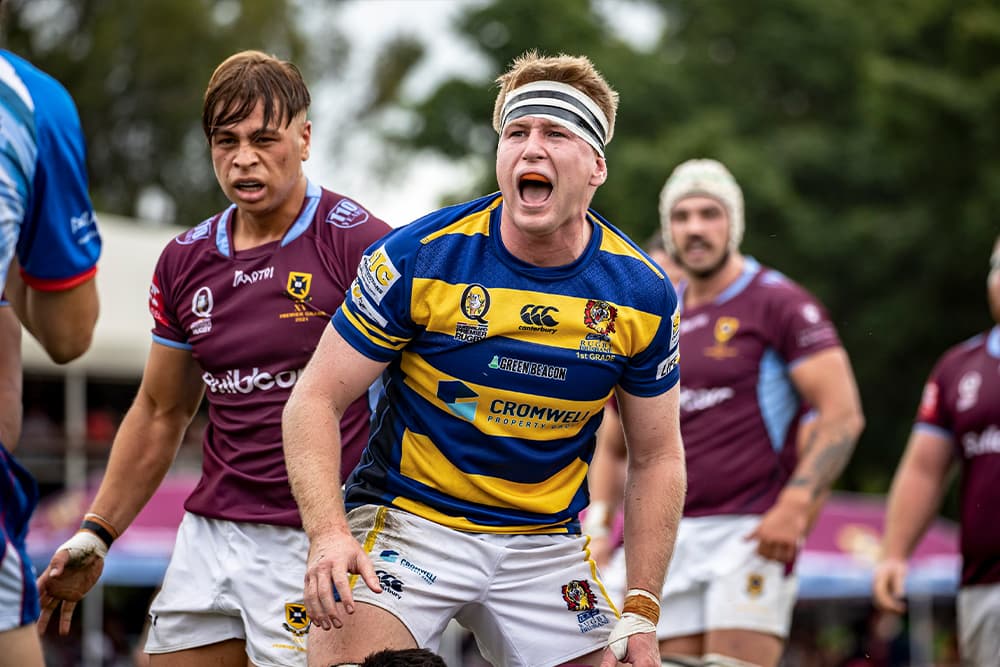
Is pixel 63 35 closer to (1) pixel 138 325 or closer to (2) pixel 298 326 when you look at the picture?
(1) pixel 138 325

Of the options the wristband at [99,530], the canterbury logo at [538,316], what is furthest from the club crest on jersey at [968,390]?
the wristband at [99,530]

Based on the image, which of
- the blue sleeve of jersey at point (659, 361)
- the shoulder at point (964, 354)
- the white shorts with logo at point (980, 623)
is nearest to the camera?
the blue sleeve of jersey at point (659, 361)

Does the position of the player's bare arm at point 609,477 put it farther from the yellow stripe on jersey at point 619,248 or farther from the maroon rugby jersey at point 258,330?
the yellow stripe on jersey at point 619,248

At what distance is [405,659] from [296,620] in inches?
39.8

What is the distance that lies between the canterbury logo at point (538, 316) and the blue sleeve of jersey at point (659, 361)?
0.30m

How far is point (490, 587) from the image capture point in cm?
436

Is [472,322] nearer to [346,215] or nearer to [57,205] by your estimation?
[346,215]

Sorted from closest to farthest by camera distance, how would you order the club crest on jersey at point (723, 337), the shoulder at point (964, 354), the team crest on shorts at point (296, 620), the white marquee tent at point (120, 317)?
1. the team crest on shorts at point (296, 620)
2. the club crest on jersey at point (723, 337)
3. the shoulder at point (964, 354)
4. the white marquee tent at point (120, 317)

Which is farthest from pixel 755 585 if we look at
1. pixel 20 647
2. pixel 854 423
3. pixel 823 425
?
pixel 20 647

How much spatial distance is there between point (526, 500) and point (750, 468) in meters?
2.97

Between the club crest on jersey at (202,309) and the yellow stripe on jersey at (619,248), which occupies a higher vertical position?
the yellow stripe on jersey at (619,248)

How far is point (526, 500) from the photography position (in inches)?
173

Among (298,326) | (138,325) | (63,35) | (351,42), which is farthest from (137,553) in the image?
(351,42)

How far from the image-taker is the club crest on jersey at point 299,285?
4914 mm
